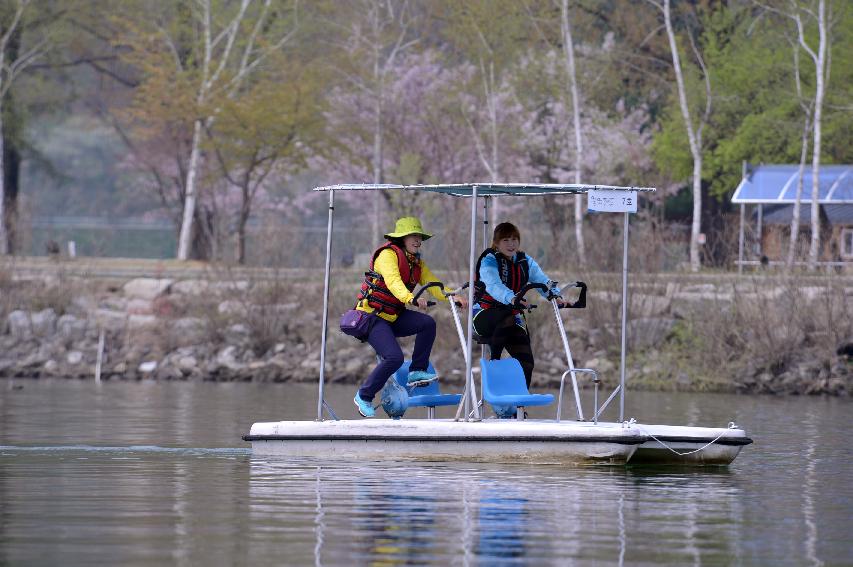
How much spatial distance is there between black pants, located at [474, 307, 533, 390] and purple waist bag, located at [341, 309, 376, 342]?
98 cm

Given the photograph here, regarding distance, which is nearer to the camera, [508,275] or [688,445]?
[688,445]

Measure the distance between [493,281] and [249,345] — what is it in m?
16.6

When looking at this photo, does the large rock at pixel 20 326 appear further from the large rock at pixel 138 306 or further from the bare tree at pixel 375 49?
the bare tree at pixel 375 49

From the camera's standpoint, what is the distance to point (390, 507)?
13016 millimetres

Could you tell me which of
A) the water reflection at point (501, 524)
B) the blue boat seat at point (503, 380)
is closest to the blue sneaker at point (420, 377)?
the blue boat seat at point (503, 380)

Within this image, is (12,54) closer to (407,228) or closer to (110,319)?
(110,319)

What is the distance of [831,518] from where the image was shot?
12.9 m

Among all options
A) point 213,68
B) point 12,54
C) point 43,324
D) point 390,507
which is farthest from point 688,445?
point 12,54

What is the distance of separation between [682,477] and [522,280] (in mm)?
2296

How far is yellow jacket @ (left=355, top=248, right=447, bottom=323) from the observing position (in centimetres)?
1556

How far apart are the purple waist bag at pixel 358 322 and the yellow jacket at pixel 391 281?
0.21ft

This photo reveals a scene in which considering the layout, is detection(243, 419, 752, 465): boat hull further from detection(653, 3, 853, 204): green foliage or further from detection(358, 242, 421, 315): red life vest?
detection(653, 3, 853, 204): green foliage

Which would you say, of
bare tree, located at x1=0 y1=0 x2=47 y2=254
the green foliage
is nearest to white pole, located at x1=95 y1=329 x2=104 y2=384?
bare tree, located at x1=0 y1=0 x2=47 y2=254

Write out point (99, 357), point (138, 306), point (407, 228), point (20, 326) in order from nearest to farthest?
point (407, 228), point (99, 357), point (20, 326), point (138, 306)
